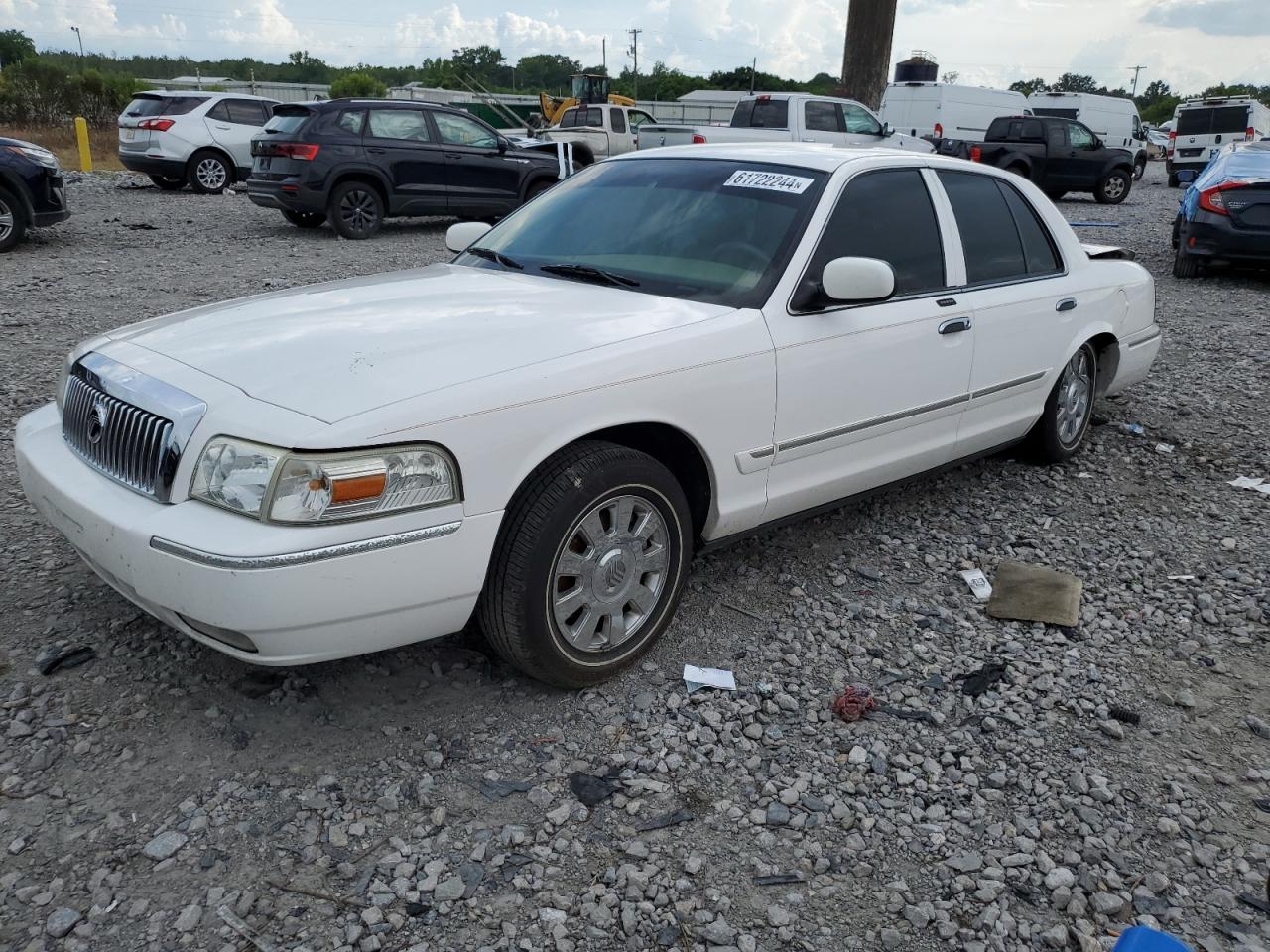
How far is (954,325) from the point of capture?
162 inches

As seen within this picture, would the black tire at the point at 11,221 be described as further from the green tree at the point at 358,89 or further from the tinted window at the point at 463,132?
the green tree at the point at 358,89

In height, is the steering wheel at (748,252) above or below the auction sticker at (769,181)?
below

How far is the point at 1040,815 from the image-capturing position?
275cm

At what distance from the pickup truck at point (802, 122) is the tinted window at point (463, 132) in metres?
4.55

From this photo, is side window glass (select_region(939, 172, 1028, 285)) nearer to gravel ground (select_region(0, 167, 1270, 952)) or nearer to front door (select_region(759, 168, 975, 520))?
front door (select_region(759, 168, 975, 520))

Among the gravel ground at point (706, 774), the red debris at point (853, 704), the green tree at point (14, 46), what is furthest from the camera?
the green tree at point (14, 46)

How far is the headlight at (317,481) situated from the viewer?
2553mm

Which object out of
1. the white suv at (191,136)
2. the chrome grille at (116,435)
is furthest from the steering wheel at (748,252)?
the white suv at (191,136)

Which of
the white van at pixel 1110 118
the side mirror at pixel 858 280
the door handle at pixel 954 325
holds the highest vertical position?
the white van at pixel 1110 118

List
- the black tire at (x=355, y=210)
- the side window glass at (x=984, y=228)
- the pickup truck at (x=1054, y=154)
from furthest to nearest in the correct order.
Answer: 1. the pickup truck at (x=1054, y=154)
2. the black tire at (x=355, y=210)
3. the side window glass at (x=984, y=228)

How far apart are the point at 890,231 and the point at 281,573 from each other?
274cm

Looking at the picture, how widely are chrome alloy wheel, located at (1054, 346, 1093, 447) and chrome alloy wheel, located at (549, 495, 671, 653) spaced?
9.17ft

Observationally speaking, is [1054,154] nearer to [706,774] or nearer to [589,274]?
[589,274]

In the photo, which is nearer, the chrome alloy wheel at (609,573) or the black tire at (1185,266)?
the chrome alloy wheel at (609,573)
